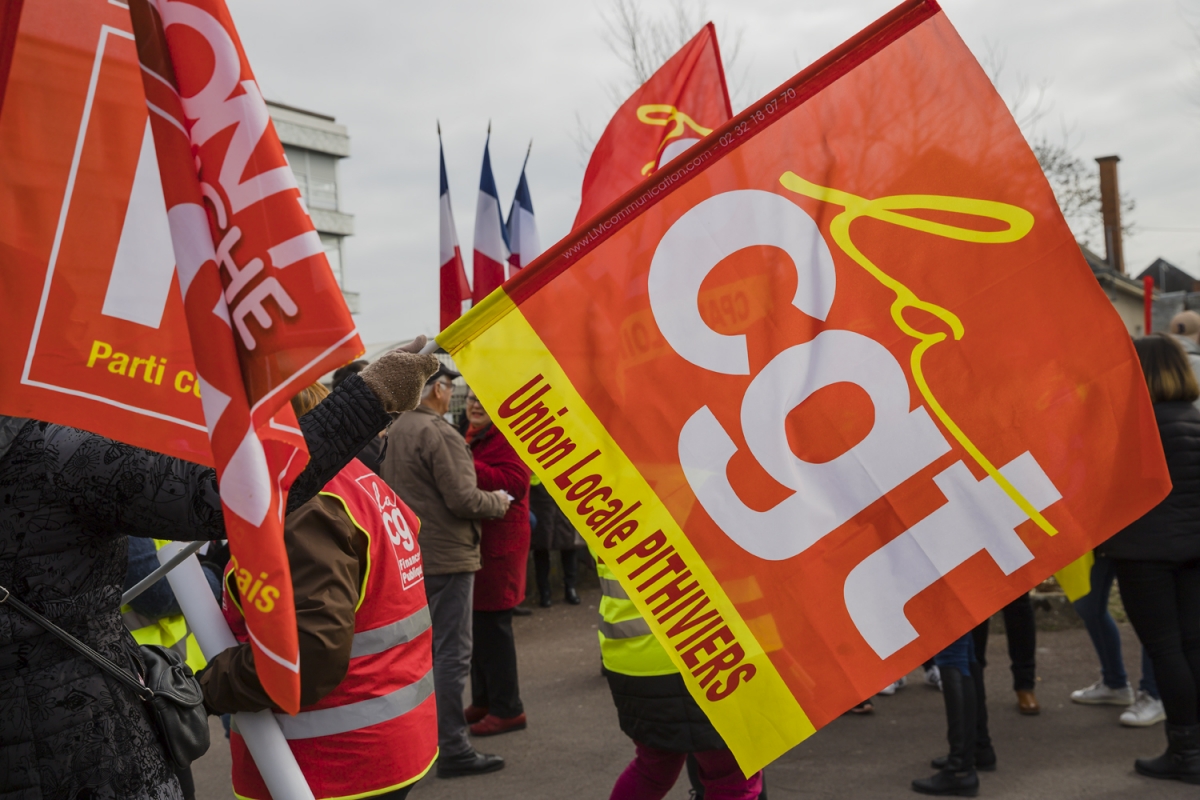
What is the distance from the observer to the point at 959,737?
14.2 feet

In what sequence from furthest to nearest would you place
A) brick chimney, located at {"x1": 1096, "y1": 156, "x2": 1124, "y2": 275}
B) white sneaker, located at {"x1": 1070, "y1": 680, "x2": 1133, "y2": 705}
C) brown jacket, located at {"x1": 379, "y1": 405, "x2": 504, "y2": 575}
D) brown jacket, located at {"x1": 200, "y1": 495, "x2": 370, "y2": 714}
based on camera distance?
brick chimney, located at {"x1": 1096, "y1": 156, "x2": 1124, "y2": 275}, white sneaker, located at {"x1": 1070, "y1": 680, "x2": 1133, "y2": 705}, brown jacket, located at {"x1": 379, "y1": 405, "x2": 504, "y2": 575}, brown jacket, located at {"x1": 200, "y1": 495, "x2": 370, "y2": 714}

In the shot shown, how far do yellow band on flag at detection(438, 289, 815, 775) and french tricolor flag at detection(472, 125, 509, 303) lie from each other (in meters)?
4.34

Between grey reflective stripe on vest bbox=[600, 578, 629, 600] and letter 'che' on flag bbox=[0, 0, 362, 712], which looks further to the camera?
grey reflective stripe on vest bbox=[600, 578, 629, 600]

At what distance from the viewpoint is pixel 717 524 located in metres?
2.17

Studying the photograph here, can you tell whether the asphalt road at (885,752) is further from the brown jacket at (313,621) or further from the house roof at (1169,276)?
the house roof at (1169,276)

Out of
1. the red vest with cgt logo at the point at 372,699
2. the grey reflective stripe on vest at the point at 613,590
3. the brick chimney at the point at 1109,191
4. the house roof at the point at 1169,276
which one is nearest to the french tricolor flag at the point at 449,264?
the grey reflective stripe on vest at the point at 613,590

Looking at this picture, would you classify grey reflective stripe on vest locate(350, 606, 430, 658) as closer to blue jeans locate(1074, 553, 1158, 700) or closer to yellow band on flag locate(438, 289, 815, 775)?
yellow band on flag locate(438, 289, 815, 775)

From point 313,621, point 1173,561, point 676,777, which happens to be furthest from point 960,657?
point 313,621

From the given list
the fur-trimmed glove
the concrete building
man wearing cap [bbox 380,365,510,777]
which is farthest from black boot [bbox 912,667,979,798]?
the concrete building

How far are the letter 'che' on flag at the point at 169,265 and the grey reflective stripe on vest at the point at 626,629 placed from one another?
1701 millimetres

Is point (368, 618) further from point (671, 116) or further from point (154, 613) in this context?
point (671, 116)

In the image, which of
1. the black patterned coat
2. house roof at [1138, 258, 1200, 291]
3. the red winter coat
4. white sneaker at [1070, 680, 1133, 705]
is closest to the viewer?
the black patterned coat

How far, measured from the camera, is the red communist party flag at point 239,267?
5.16 feet

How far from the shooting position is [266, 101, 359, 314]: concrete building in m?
46.3
